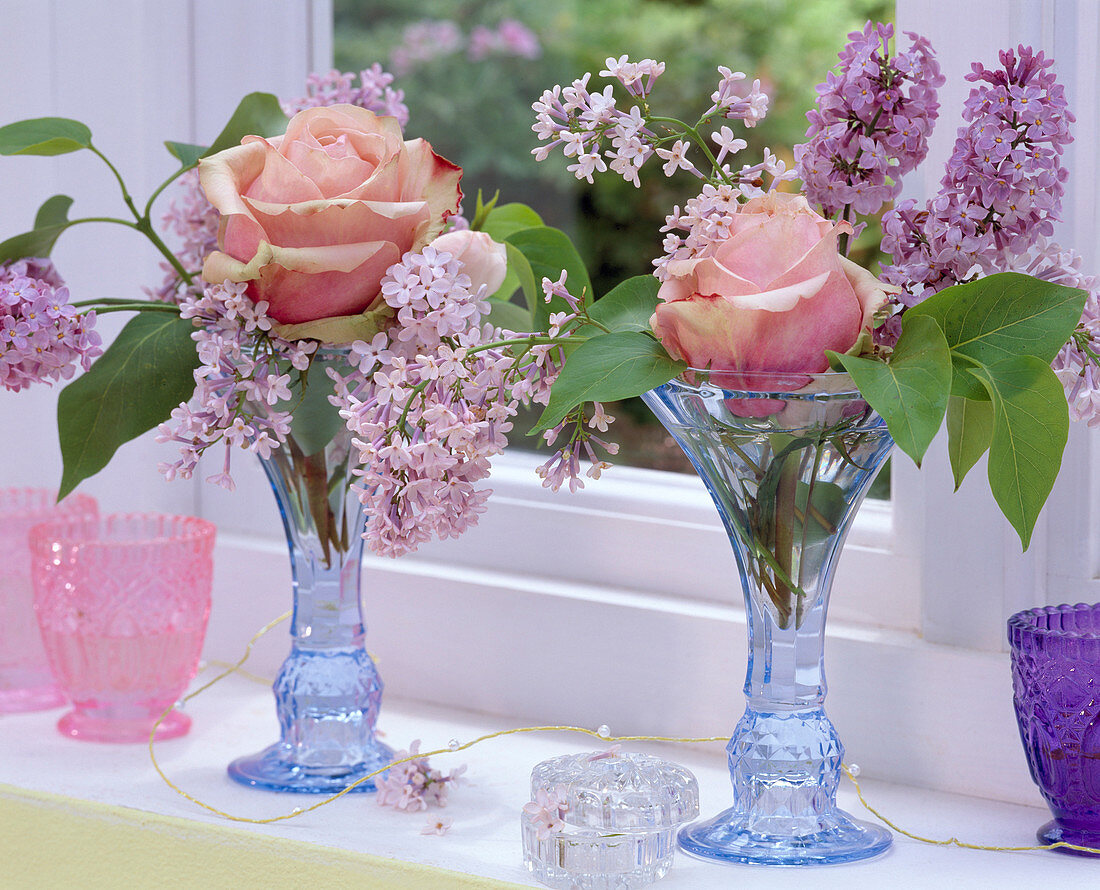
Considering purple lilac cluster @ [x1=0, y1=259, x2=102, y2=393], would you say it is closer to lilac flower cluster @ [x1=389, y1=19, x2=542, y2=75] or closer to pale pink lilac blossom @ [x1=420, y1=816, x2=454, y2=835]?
pale pink lilac blossom @ [x1=420, y1=816, x2=454, y2=835]

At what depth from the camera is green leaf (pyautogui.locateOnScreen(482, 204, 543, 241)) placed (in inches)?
34.9

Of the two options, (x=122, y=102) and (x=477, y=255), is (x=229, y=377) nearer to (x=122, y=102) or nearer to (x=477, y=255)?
(x=477, y=255)

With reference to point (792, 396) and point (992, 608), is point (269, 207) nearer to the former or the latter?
point (792, 396)

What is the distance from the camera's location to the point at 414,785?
80cm

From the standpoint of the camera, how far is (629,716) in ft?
3.08

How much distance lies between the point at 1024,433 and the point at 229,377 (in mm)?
403

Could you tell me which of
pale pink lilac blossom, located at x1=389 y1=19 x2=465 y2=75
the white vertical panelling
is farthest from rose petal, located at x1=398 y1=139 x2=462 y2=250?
pale pink lilac blossom, located at x1=389 y1=19 x2=465 y2=75

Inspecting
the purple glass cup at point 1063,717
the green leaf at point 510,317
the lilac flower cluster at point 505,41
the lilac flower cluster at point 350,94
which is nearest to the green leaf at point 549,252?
the green leaf at point 510,317

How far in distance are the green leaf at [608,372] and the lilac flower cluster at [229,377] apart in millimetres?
165

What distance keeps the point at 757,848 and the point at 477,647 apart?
1.18 feet

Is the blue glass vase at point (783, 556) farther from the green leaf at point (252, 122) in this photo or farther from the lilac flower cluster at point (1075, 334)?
the green leaf at point (252, 122)

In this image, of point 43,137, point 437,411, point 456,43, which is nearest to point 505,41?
point 456,43

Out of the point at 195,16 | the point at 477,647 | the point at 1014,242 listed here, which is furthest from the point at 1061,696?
the point at 195,16

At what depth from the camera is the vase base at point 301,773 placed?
0.82m
